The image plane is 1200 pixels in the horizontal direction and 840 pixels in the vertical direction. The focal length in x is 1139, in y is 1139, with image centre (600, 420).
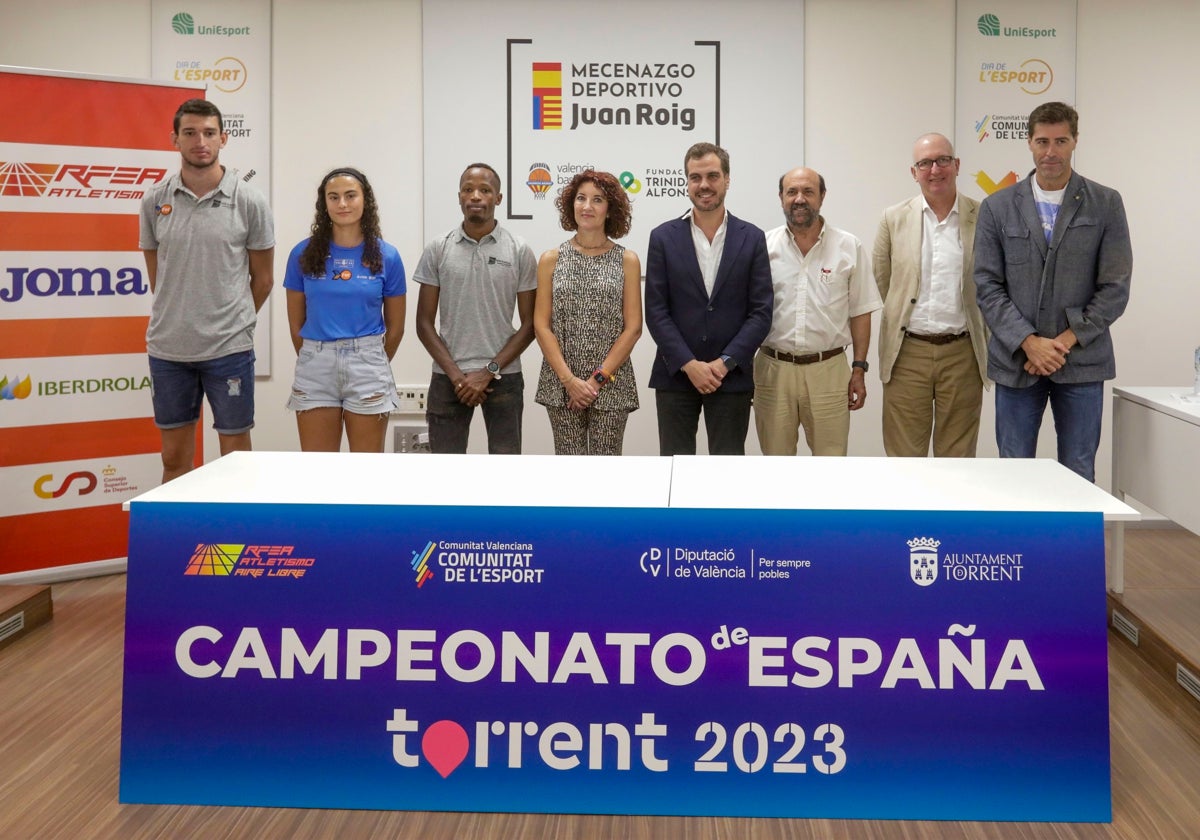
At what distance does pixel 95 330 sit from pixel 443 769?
2.79 metres

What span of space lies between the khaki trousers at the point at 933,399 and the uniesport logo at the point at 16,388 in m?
3.32

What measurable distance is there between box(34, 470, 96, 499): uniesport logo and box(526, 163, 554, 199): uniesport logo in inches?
93.3

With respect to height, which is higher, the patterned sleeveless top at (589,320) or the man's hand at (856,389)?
the patterned sleeveless top at (589,320)

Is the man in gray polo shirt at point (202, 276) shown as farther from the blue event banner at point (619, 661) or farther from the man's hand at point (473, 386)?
the blue event banner at point (619, 661)

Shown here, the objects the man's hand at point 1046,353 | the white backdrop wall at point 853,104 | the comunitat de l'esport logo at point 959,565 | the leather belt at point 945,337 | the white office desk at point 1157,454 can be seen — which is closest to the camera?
the comunitat de l'esport logo at point 959,565

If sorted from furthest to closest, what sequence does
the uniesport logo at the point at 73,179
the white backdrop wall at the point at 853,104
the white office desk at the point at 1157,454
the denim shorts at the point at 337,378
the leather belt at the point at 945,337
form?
the white backdrop wall at the point at 853,104
the leather belt at the point at 945,337
the uniesport logo at the point at 73,179
the denim shorts at the point at 337,378
the white office desk at the point at 1157,454

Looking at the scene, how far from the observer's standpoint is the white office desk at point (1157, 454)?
359 cm

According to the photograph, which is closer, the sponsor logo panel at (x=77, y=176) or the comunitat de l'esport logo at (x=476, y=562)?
the comunitat de l'esport logo at (x=476, y=562)

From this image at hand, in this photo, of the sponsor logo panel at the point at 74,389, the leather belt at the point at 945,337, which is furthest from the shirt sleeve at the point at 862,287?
the sponsor logo panel at the point at 74,389

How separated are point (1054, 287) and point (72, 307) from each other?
3.65 m

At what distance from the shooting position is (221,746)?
8.19ft

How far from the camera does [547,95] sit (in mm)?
5469

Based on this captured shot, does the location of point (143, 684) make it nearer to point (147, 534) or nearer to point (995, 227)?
point (147, 534)

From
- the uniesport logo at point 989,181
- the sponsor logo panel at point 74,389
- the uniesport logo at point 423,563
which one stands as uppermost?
the uniesport logo at point 989,181
